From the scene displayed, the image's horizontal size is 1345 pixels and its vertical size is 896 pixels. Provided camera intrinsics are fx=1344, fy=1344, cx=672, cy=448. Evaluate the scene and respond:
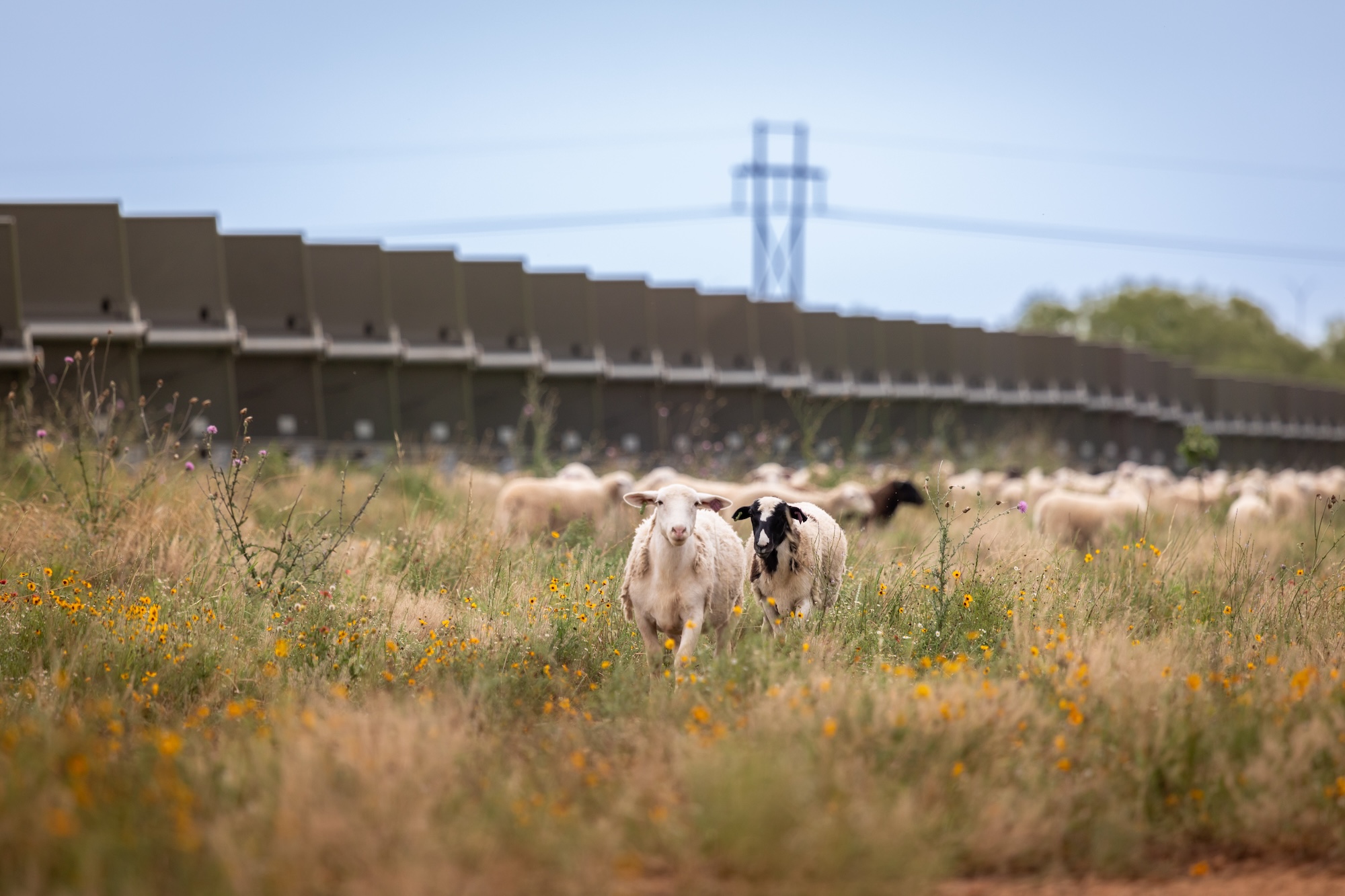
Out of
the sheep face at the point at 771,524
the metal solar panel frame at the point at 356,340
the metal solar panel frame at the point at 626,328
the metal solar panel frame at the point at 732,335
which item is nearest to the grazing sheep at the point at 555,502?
the sheep face at the point at 771,524

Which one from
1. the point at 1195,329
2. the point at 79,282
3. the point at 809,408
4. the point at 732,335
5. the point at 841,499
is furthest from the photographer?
the point at 1195,329

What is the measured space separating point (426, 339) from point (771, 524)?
557 inches

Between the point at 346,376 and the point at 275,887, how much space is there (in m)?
16.8

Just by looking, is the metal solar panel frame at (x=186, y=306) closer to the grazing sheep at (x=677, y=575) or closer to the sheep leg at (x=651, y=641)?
the grazing sheep at (x=677, y=575)

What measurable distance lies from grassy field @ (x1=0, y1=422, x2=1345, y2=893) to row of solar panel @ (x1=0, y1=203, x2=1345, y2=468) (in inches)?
302

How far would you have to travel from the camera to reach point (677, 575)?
25.1 feet

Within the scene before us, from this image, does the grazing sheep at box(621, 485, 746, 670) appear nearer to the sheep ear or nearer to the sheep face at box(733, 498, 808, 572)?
the sheep ear

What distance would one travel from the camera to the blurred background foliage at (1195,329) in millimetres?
88875

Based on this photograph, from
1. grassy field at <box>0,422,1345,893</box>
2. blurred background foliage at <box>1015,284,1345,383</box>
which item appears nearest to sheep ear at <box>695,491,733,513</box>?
grassy field at <box>0,422,1345,893</box>

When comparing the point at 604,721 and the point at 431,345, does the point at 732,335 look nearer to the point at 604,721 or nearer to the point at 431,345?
the point at 431,345

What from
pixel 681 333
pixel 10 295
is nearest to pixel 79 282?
pixel 10 295

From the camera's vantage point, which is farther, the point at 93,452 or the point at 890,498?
the point at 890,498

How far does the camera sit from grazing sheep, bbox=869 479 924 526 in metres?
14.5

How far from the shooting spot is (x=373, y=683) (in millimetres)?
7379
